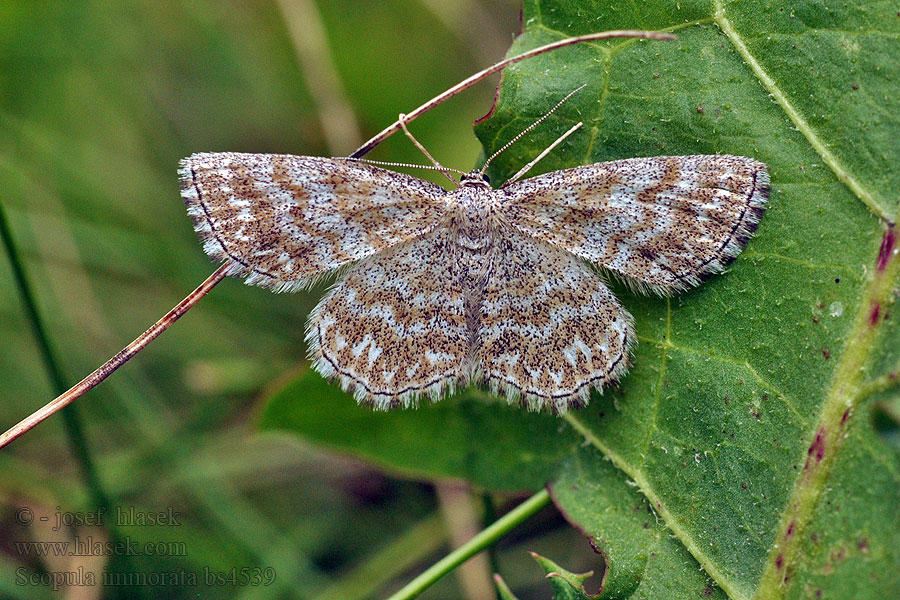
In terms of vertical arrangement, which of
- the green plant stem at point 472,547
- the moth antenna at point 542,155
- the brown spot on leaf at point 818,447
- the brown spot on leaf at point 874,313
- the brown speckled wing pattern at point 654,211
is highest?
the moth antenna at point 542,155

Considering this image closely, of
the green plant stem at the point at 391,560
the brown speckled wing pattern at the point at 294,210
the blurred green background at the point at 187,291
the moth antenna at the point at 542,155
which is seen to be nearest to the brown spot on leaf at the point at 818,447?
the moth antenna at the point at 542,155

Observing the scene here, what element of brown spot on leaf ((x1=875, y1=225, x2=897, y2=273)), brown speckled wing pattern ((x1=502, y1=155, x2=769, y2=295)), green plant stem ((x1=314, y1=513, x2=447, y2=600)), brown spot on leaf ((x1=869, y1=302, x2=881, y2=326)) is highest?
brown speckled wing pattern ((x1=502, y1=155, x2=769, y2=295))

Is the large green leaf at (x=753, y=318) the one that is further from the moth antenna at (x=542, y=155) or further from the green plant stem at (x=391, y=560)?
the green plant stem at (x=391, y=560)

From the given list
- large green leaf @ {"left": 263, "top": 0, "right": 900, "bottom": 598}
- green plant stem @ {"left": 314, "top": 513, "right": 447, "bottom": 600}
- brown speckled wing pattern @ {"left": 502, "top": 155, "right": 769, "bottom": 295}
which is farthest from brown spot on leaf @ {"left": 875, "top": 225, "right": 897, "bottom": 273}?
green plant stem @ {"left": 314, "top": 513, "right": 447, "bottom": 600}

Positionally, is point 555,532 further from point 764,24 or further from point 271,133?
point 271,133

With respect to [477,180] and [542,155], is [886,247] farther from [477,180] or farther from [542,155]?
[477,180]

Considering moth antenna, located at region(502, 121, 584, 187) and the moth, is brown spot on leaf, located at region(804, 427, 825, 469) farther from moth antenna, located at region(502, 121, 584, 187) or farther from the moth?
moth antenna, located at region(502, 121, 584, 187)
